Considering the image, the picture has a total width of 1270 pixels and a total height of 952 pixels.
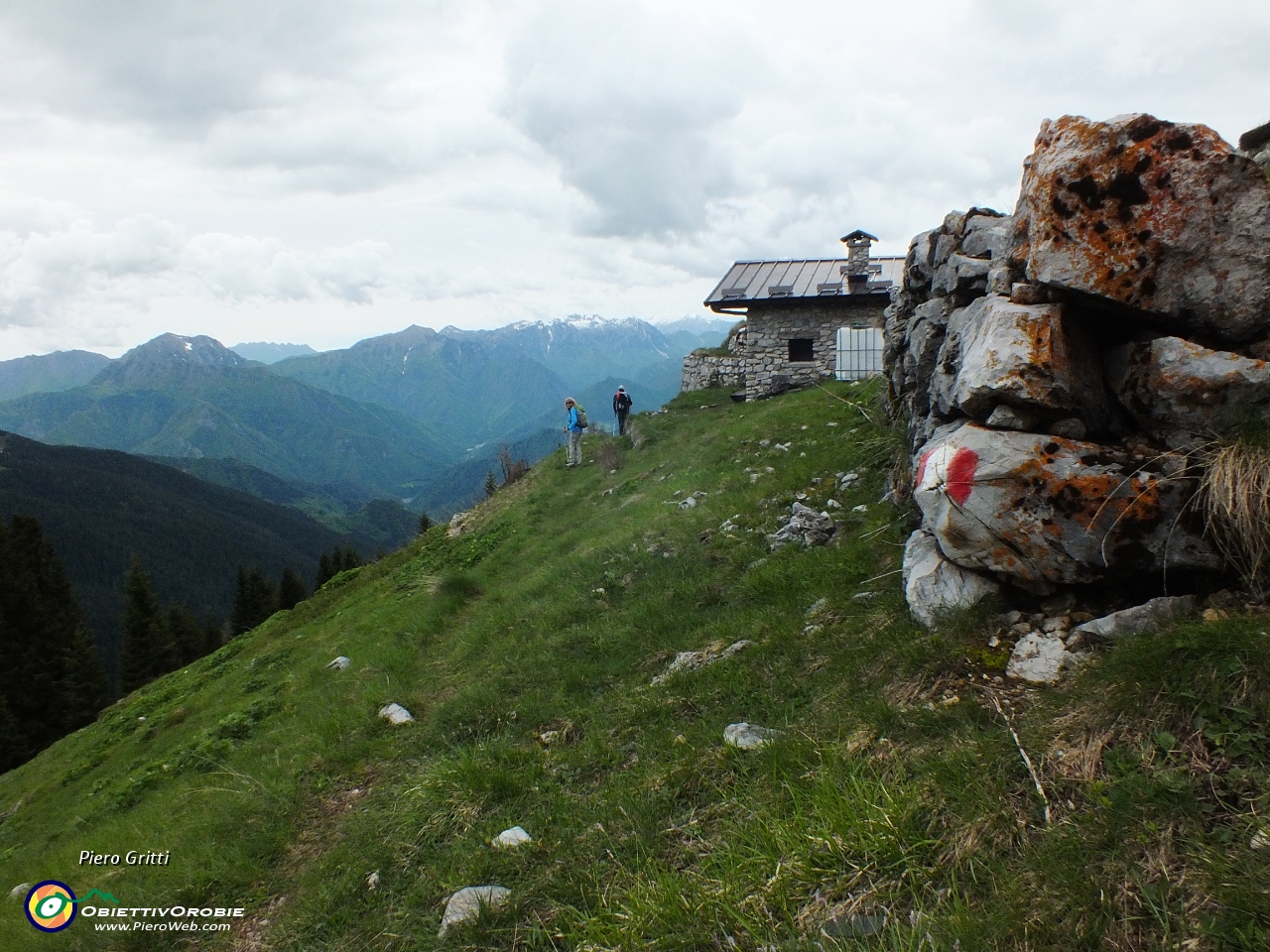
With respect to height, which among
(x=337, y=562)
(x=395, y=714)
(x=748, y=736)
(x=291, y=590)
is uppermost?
(x=748, y=736)

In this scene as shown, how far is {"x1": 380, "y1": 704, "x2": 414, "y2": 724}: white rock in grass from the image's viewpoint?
817 centimetres

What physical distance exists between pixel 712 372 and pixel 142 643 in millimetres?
47529

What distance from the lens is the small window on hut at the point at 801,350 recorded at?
86.3 ft

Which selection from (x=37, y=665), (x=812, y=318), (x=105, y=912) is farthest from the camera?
(x=37, y=665)

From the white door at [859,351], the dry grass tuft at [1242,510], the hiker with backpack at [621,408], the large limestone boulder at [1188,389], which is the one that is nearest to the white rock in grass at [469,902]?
the dry grass tuft at [1242,510]

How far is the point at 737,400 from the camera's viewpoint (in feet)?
86.9

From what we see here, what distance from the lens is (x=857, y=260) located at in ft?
84.5

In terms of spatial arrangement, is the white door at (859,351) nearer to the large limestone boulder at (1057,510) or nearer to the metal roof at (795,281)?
the metal roof at (795,281)

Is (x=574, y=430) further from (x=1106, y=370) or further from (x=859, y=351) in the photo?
(x=1106, y=370)

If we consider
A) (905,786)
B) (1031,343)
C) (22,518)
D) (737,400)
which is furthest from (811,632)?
(22,518)

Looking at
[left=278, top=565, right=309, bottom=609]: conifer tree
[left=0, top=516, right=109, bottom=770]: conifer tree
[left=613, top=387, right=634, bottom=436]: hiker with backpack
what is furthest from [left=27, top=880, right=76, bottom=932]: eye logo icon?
[left=278, top=565, right=309, bottom=609]: conifer tree

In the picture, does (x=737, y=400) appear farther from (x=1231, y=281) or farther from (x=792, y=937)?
(x=792, y=937)

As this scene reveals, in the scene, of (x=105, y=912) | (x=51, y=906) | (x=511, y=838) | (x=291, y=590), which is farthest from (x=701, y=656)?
(x=291, y=590)

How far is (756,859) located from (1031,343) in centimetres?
419
